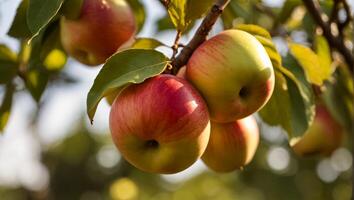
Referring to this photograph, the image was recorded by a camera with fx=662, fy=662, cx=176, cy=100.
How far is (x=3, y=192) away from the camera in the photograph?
28.5 feet

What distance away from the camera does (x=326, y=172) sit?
15.0ft

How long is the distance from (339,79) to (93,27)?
2.44 feet

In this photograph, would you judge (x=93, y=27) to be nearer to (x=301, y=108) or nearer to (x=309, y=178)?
(x=301, y=108)

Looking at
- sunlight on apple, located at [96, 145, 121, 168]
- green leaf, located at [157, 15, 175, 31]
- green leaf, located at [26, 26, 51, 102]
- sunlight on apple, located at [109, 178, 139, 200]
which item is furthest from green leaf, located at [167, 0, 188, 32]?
sunlight on apple, located at [96, 145, 121, 168]

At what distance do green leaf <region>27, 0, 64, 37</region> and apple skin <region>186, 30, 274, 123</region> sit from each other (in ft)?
0.79

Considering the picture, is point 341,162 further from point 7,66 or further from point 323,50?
point 7,66

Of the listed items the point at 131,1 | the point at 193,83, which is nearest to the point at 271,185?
the point at 131,1

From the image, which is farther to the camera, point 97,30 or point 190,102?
point 97,30

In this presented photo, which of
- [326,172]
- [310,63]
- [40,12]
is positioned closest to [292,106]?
[310,63]

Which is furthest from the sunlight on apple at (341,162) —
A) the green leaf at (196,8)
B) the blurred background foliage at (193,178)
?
the green leaf at (196,8)

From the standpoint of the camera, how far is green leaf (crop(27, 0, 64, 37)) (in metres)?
1.06

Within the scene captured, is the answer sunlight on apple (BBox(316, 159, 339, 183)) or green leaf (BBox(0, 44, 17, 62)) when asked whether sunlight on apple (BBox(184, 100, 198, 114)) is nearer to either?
green leaf (BBox(0, 44, 17, 62))

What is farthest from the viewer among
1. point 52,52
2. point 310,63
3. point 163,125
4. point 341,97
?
point 341,97

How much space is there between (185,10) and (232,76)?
0.19 metres
